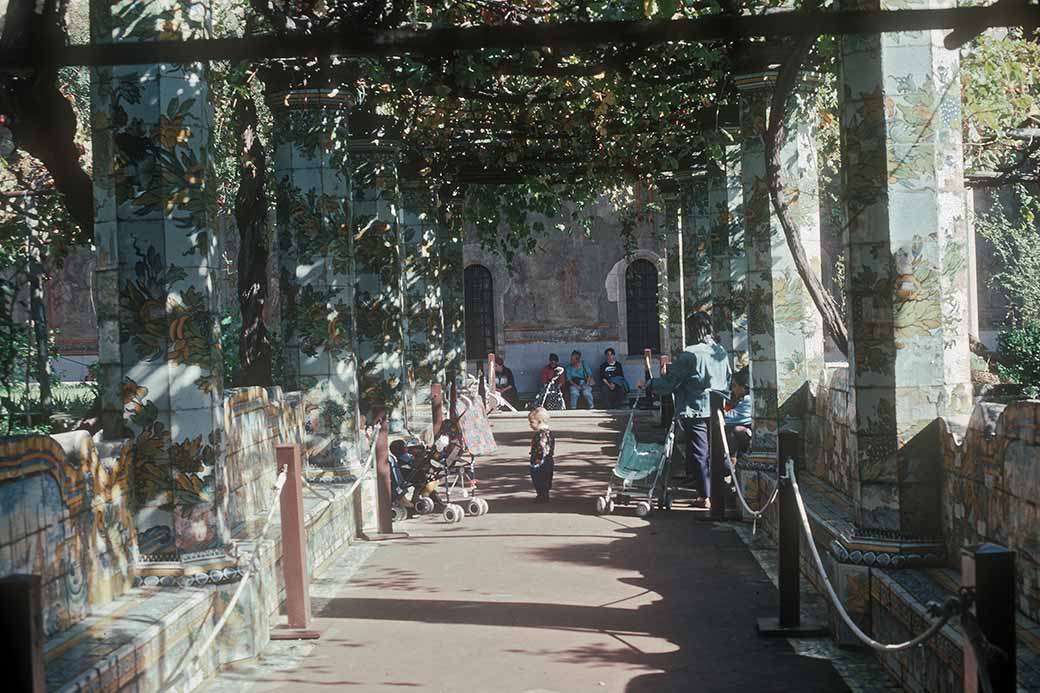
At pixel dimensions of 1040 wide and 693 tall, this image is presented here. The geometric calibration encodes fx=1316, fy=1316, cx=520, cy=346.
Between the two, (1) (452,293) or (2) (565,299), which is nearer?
(1) (452,293)

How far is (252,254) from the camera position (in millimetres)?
14484

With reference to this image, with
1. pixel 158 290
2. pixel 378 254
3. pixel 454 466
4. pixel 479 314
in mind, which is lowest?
pixel 454 466

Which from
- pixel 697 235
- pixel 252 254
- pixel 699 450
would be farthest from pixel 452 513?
pixel 697 235

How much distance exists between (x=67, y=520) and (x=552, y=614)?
3.53 metres

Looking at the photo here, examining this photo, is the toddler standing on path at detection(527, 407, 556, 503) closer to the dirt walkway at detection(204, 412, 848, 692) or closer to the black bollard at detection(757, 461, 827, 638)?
the dirt walkway at detection(204, 412, 848, 692)

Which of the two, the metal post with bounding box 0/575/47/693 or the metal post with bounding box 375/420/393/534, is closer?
the metal post with bounding box 0/575/47/693

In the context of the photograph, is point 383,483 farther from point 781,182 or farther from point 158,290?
point 158,290

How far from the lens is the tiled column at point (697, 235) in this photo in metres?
20.3

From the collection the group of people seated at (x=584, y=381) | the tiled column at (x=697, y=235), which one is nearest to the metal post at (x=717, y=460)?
the tiled column at (x=697, y=235)

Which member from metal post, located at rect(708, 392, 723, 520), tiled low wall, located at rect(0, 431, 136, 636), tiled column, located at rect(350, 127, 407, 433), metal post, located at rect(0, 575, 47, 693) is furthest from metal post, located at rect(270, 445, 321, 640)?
tiled column, located at rect(350, 127, 407, 433)

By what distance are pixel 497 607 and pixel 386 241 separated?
8323mm

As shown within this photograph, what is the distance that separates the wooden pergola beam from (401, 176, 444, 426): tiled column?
1717cm

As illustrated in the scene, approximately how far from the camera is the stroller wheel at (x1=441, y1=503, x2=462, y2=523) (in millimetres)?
13172

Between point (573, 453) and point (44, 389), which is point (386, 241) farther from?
point (44, 389)
